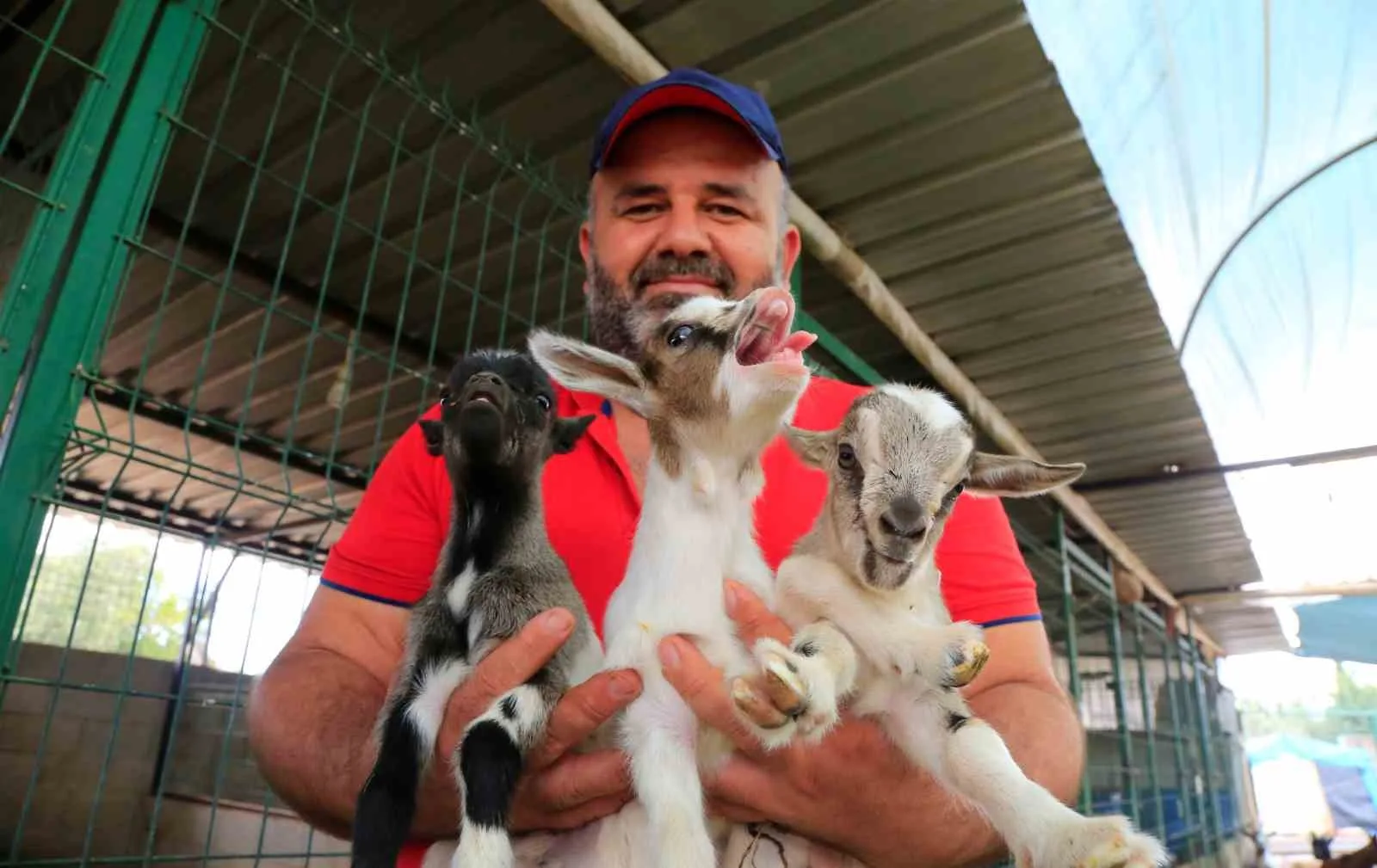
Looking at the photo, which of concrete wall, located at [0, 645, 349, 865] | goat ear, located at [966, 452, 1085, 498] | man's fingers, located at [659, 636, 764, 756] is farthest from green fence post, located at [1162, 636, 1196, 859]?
man's fingers, located at [659, 636, 764, 756]

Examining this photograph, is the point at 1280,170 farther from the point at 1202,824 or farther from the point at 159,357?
the point at 1202,824

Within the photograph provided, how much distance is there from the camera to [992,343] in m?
5.59

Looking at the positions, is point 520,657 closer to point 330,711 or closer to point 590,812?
point 590,812

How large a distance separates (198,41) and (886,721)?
2.64 meters

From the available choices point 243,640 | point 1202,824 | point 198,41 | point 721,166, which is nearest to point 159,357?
point 243,640

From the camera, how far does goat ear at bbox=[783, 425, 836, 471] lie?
6.36ft

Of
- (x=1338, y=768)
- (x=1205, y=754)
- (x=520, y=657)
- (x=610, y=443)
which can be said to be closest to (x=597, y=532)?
(x=610, y=443)

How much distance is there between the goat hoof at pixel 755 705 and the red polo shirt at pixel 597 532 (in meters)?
0.80

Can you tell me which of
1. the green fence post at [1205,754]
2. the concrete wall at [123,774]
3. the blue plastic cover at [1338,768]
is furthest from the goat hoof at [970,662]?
the blue plastic cover at [1338,768]

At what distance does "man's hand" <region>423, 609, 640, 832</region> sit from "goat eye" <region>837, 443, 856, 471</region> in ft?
2.05

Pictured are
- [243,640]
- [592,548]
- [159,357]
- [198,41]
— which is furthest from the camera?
[159,357]

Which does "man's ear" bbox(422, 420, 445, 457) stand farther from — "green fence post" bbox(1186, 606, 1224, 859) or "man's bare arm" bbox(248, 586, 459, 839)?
"green fence post" bbox(1186, 606, 1224, 859)

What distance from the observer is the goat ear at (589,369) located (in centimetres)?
189

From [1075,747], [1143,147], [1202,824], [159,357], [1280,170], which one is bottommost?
[1202,824]
